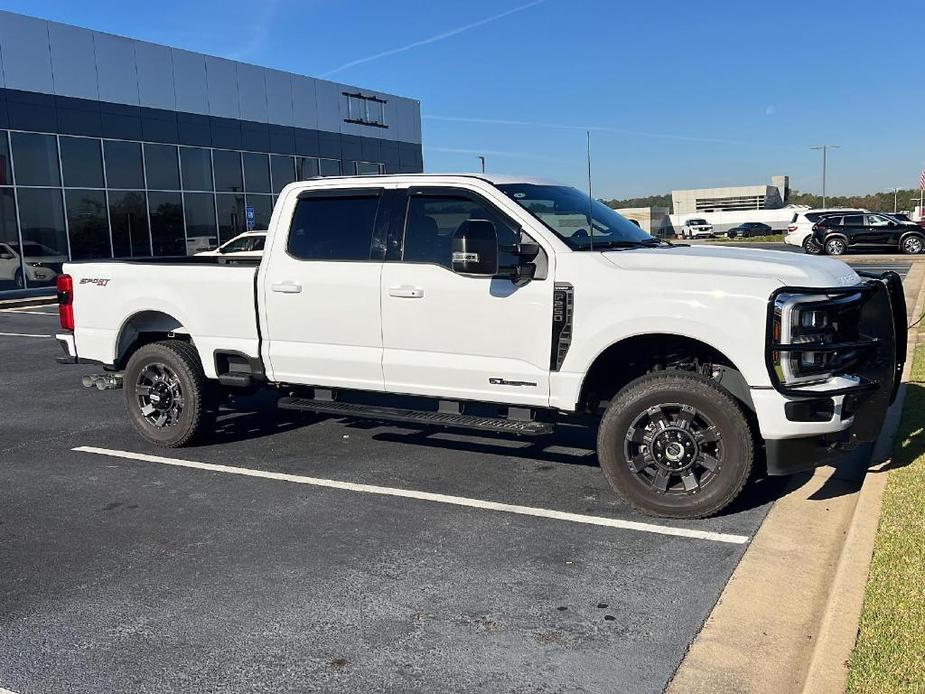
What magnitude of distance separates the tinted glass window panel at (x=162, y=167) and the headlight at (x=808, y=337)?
26.3 meters

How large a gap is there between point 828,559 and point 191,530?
3.67 metres

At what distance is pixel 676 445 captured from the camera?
5031 mm

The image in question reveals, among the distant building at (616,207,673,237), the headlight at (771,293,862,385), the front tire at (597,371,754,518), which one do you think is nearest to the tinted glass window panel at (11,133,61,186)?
the distant building at (616,207,673,237)

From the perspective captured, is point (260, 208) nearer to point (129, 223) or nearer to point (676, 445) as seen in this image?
point (129, 223)

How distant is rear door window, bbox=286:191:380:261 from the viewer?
6.14m

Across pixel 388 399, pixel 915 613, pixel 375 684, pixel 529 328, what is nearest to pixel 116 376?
pixel 388 399

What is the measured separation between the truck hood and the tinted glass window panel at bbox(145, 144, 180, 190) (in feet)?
83.2

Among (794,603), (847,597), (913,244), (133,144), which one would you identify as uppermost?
(133,144)

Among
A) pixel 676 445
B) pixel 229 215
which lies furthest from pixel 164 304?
pixel 229 215

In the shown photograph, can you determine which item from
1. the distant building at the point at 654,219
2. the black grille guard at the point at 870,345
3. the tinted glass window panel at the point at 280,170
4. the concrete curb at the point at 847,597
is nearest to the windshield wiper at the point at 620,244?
the distant building at the point at 654,219

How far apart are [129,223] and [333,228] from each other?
22.9m

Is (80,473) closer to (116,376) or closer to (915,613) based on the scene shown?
(116,376)

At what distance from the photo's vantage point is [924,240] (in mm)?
29578

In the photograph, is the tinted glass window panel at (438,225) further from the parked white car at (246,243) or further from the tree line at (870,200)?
the tree line at (870,200)
